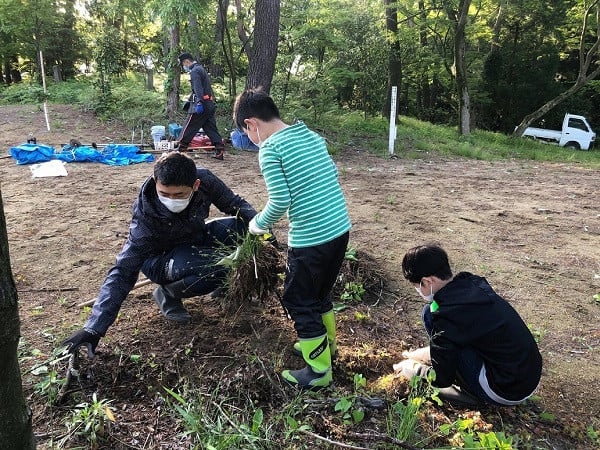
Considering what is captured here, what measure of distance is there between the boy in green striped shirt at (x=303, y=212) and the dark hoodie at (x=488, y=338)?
57cm

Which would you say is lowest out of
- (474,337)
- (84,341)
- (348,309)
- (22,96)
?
(348,309)

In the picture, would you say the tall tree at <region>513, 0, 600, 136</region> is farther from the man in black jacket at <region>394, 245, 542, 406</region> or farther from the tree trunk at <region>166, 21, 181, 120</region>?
the man in black jacket at <region>394, 245, 542, 406</region>

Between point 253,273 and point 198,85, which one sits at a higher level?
point 198,85

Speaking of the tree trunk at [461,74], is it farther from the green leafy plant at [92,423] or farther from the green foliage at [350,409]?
the green leafy plant at [92,423]

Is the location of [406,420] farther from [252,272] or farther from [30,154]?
[30,154]

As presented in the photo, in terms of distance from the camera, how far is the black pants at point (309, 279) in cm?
238

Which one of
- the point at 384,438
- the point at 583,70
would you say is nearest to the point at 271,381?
the point at 384,438

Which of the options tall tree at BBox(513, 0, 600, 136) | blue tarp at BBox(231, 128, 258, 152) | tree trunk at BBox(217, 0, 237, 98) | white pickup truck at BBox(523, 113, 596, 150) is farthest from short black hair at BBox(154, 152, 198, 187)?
white pickup truck at BBox(523, 113, 596, 150)

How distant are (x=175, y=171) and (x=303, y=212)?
731 mm

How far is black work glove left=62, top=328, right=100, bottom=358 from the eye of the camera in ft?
7.52

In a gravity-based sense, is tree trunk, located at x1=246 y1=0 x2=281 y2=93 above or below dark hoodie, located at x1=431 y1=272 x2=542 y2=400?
above

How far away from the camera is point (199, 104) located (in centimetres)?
785

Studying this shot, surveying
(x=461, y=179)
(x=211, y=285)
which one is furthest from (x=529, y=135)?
(x=211, y=285)

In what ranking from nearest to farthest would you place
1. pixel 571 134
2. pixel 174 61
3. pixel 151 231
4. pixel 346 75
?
1. pixel 151 231
2. pixel 174 61
3. pixel 346 75
4. pixel 571 134
